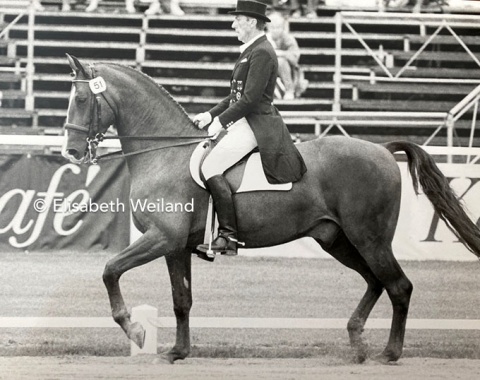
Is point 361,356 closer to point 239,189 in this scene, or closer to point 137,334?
point 239,189


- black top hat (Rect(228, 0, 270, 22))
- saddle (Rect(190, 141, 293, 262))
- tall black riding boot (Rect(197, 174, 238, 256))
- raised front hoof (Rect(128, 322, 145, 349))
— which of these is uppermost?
black top hat (Rect(228, 0, 270, 22))

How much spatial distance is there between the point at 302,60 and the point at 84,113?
1.65m

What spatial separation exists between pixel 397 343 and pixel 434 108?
164 centimetres

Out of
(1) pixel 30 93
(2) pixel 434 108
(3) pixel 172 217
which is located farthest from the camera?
(2) pixel 434 108

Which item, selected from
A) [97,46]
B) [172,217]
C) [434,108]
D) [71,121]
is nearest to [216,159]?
[172,217]

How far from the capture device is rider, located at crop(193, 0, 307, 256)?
423 cm

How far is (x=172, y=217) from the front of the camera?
4.21m

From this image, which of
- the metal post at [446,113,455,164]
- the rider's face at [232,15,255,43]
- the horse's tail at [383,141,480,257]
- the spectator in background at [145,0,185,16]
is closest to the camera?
the rider's face at [232,15,255,43]

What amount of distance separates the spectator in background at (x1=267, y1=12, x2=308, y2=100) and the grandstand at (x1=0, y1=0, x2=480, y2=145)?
0.06 metres

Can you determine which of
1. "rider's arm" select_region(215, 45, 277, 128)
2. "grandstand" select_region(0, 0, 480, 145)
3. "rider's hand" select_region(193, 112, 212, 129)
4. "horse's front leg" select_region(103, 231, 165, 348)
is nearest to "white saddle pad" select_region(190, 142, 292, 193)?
"rider's hand" select_region(193, 112, 212, 129)

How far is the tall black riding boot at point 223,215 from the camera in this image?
422 centimetres

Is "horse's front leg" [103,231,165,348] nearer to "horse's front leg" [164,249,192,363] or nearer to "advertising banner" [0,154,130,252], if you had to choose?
"horse's front leg" [164,249,192,363]

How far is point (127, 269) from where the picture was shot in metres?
4.13

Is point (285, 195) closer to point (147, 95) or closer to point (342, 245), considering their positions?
point (342, 245)
